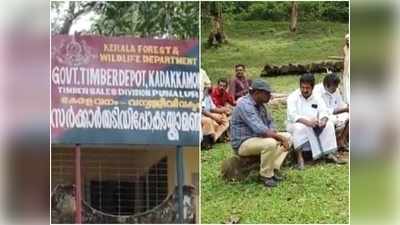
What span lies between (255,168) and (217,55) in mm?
687

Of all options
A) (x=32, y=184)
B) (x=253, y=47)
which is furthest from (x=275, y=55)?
(x=32, y=184)

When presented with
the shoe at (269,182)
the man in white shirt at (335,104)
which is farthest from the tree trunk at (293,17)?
the shoe at (269,182)

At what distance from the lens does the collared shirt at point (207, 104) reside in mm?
4586

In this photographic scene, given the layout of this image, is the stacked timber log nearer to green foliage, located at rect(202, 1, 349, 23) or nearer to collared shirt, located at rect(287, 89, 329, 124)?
collared shirt, located at rect(287, 89, 329, 124)

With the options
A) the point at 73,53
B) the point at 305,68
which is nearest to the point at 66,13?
the point at 73,53

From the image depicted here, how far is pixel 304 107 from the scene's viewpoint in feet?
15.3

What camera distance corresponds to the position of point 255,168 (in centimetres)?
463

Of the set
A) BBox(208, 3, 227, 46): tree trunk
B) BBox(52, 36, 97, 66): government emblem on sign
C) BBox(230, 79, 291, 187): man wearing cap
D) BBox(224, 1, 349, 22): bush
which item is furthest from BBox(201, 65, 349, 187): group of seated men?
BBox(52, 36, 97, 66): government emblem on sign

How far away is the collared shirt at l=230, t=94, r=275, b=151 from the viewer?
15.2ft

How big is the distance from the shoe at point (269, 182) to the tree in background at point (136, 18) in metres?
0.91

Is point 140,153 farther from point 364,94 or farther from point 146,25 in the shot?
point 364,94

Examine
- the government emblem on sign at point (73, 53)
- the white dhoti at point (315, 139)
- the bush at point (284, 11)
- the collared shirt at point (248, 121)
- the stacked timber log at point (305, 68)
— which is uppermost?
the bush at point (284, 11)

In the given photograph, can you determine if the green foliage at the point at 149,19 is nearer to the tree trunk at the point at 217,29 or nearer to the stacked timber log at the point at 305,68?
the tree trunk at the point at 217,29

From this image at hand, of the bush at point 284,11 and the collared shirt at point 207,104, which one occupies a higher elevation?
the bush at point 284,11
